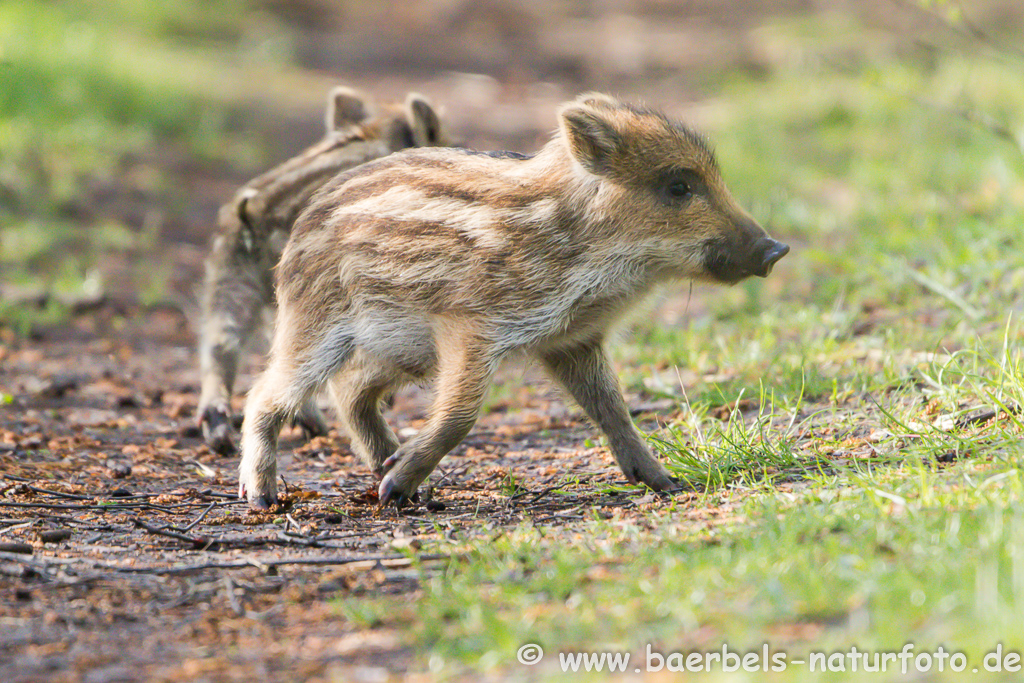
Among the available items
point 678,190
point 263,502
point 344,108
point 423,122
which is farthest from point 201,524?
point 344,108

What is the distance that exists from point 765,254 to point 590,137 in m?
0.79

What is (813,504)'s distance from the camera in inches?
136

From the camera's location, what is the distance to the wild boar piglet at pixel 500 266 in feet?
13.6

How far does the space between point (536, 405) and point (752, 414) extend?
1289mm

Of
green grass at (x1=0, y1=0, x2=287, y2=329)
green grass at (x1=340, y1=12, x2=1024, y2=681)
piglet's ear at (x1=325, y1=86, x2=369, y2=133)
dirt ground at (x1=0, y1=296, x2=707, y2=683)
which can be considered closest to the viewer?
green grass at (x1=340, y1=12, x2=1024, y2=681)

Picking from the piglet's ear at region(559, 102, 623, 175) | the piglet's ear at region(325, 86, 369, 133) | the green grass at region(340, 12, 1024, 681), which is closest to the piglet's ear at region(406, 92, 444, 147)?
the piglet's ear at region(325, 86, 369, 133)

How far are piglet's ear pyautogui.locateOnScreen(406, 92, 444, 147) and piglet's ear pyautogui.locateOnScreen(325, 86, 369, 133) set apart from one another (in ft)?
2.18

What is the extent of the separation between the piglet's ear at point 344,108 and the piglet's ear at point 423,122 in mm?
665

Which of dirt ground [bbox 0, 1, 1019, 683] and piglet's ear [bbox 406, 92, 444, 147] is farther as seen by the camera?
piglet's ear [bbox 406, 92, 444, 147]

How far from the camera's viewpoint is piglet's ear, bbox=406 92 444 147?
5.92m

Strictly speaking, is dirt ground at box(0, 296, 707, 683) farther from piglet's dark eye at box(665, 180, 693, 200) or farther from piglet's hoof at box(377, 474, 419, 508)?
piglet's dark eye at box(665, 180, 693, 200)

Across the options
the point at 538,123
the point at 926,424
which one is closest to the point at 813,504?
the point at 926,424

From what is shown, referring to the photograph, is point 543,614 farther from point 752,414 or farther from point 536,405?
point 536,405

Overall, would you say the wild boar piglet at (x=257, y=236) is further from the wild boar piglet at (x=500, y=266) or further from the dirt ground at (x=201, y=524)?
the wild boar piglet at (x=500, y=266)
